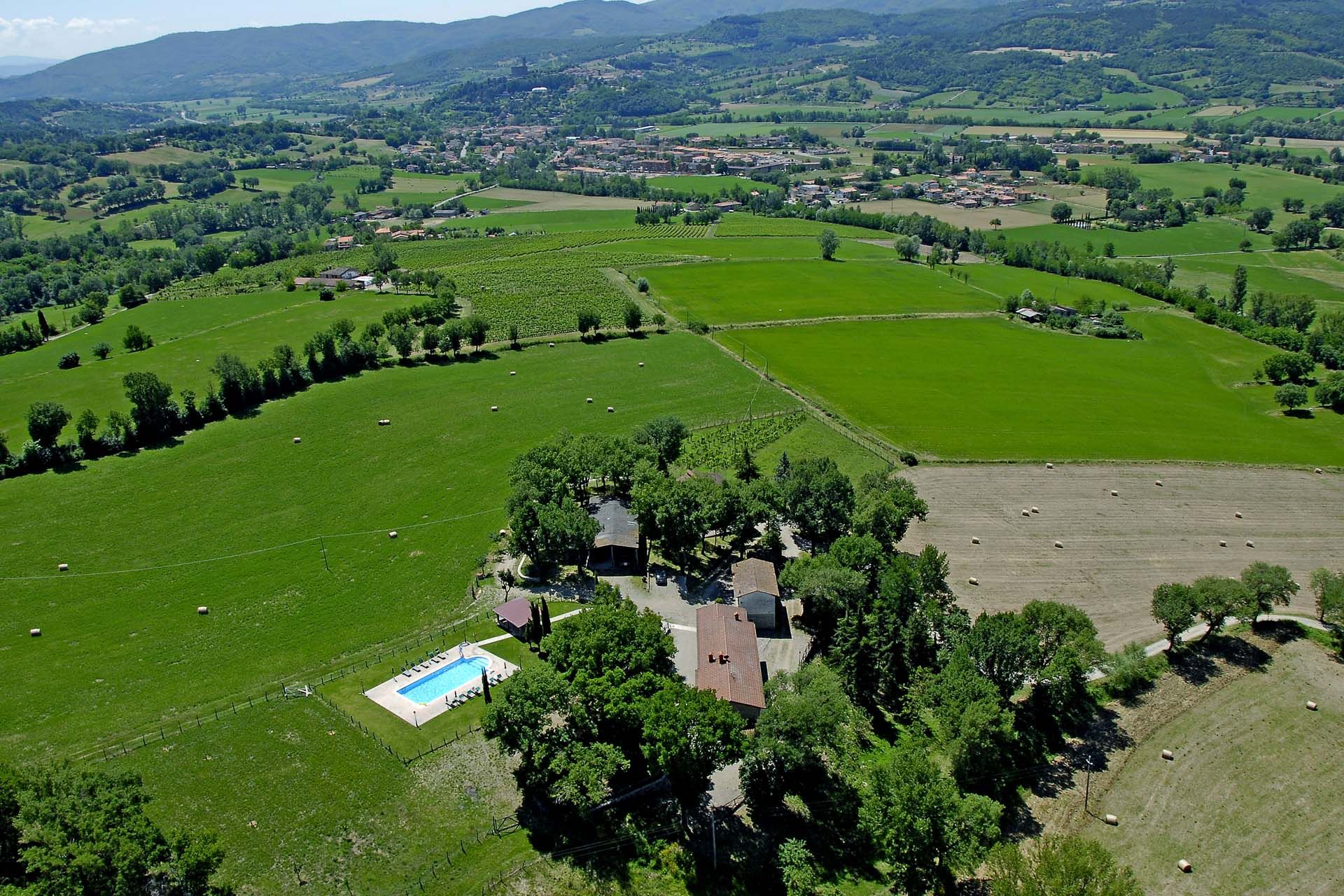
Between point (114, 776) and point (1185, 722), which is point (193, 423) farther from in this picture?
point (1185, 722)

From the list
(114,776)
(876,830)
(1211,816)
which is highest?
(114,776)

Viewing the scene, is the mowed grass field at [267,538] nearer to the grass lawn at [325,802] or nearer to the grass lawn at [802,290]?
the grass lawn at [325,802]

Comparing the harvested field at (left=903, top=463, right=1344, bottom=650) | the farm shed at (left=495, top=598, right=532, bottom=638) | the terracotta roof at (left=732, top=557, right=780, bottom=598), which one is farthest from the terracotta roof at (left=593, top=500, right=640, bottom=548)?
the harvested field at (left=903, top=463, right=1344, bottom=650)

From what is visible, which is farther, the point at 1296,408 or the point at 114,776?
the point at 1296,408

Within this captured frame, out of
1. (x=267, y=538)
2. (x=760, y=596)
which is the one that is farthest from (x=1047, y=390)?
(x=267, y=538)

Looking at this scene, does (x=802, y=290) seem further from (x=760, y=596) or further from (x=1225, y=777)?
(x=1225, y=777)

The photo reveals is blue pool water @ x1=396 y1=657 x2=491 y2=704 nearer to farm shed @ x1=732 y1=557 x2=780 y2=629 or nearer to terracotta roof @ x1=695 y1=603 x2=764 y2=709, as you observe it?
terracotta roof @ x1=695 y1=603 x2=764 y2=709

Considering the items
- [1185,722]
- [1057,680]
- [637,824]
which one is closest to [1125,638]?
[1185,722]
